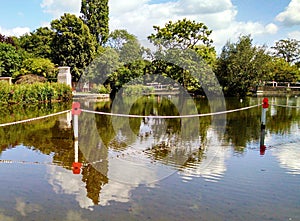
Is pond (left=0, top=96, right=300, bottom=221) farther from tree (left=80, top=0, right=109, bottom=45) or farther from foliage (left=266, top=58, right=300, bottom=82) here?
foliage (left=266, top=58, right=300, bottom=82)

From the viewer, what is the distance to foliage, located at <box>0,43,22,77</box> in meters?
28.0

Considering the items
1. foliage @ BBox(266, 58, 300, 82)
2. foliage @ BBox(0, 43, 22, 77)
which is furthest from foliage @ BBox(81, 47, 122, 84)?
foliage @ BBox(266, 58, 300, 82)

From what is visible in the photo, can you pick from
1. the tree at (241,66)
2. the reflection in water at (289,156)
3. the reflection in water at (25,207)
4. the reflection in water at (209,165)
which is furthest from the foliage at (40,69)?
the reflection in water at (25,207)

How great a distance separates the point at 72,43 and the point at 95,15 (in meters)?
7.29

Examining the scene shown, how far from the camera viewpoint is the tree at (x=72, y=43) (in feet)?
94.8

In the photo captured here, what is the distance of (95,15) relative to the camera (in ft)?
114

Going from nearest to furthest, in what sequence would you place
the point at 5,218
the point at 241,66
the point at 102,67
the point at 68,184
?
1. the point at 5,218
2. the point at 68,184
3. the point at 241,66
4. the point at 102,67

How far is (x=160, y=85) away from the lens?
32594mm

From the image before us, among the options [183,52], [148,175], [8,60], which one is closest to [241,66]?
[183,52]

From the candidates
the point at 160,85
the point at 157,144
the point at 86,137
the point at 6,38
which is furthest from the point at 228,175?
the point at 6,38

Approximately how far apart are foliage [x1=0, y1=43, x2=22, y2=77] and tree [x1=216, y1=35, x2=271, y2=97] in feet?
61.4

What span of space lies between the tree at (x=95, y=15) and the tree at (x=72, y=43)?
18.0 ft

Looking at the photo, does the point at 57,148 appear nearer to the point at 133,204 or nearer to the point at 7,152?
the point at 7,152

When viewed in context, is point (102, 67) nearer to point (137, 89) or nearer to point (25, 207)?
point (137, 89)
